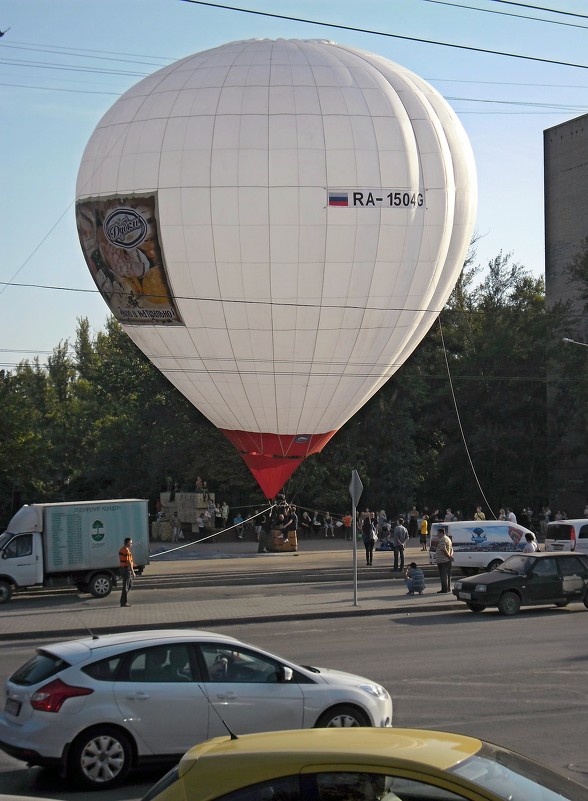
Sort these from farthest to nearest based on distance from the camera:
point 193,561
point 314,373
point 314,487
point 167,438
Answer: point 167,438 < point 314,487 < point 193,561 < point 314,373

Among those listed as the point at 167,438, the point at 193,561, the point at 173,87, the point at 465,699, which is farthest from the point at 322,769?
the point at 167,438

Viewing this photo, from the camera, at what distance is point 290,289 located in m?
30.1

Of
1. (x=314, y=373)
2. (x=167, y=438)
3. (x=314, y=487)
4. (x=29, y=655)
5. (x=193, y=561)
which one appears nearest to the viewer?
(x=29, y=655)

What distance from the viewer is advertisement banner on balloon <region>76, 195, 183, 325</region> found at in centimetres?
3050

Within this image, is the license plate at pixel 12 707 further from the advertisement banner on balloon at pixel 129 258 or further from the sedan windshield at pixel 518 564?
the advertisement banner on balloon at pixel 129 258

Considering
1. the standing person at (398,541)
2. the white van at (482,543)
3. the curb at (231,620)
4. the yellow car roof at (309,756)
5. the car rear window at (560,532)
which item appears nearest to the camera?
the yellow car roof at (309,756)

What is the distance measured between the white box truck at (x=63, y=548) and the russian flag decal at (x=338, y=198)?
992cm

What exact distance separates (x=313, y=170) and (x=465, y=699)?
1925 cm

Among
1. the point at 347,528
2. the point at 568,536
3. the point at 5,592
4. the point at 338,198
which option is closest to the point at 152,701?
the point at 5,592

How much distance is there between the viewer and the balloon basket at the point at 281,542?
130 ft

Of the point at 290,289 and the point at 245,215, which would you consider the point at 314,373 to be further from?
the point at 245,215

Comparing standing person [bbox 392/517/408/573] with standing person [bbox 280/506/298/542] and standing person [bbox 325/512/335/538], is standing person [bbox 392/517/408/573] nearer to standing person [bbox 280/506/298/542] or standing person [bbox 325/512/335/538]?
standing person [bbox 280/506/298/542]

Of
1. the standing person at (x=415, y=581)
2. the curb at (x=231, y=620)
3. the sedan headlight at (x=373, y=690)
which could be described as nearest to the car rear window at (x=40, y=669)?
the sedan headlight at (x=373, y=690)

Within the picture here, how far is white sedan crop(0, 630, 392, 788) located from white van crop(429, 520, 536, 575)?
2015 cm
